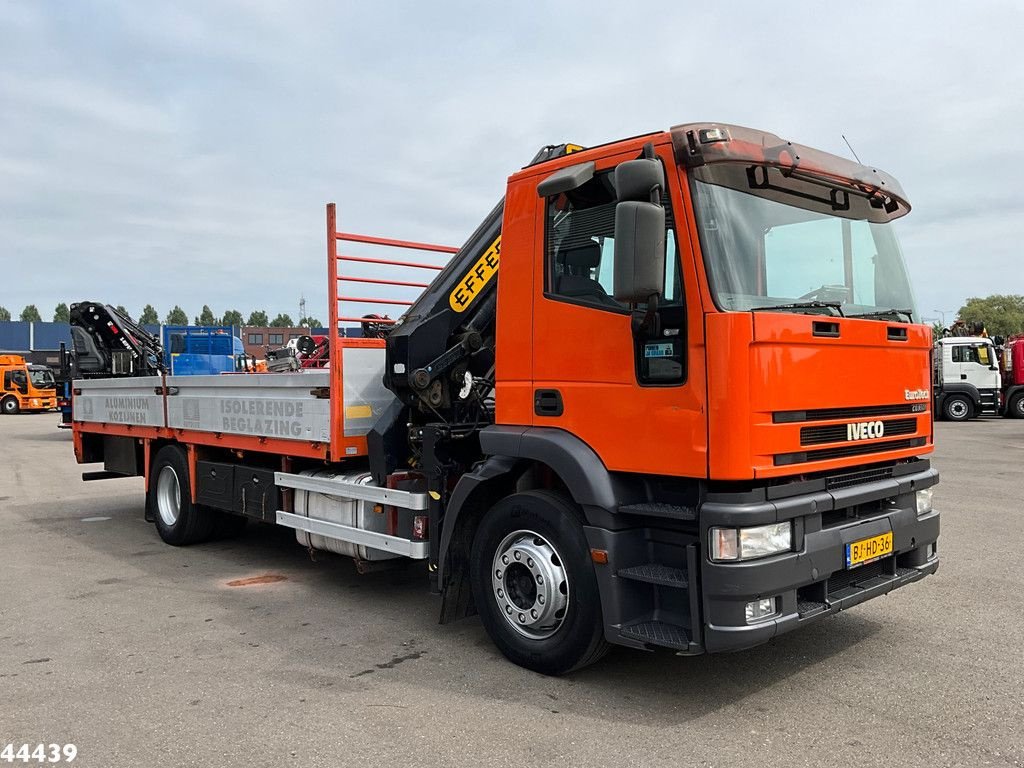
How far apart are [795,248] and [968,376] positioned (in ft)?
79.1

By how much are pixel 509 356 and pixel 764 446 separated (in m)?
1.62

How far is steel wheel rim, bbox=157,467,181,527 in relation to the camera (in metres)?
8.22

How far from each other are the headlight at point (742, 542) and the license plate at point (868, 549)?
0.58 m

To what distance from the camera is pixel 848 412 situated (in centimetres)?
409

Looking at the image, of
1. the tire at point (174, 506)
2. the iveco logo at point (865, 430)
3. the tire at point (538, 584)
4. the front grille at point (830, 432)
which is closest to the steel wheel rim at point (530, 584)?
the tire at point (538, 584)

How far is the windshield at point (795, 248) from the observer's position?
384 centimetres

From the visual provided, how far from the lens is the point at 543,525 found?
4371mm

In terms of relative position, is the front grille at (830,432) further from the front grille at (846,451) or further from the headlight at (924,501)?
the headlight at (924,501)

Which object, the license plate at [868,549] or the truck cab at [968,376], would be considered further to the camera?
the truck cab at [968,376]

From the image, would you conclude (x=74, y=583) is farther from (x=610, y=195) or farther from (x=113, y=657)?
(x=610, y=195)

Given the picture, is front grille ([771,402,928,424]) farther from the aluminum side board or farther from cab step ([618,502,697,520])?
the aluminum side board

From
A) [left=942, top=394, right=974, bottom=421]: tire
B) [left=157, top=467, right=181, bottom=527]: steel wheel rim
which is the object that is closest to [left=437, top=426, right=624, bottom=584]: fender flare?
[left=157, top=467, right=181, bottom=527]: steel wheel rim

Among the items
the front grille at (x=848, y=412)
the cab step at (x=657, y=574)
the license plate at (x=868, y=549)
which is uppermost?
the front grille at (x=848, y=412)

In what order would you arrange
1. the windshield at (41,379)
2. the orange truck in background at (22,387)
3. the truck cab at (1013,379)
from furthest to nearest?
1. the windshield at (41,379)
2. the orange truck in background at (22,387)
3. the truck cab at (1013,379)
